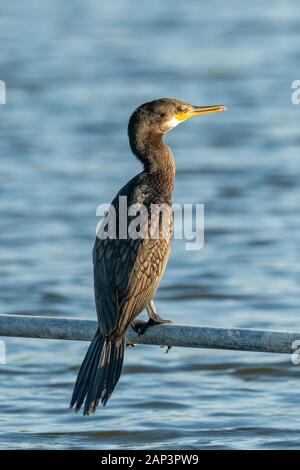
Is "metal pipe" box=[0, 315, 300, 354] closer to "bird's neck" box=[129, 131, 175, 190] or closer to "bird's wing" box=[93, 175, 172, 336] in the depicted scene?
"bird's wing" box=[93, 175, 172, 336]

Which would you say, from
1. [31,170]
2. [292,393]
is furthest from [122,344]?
[31,170]

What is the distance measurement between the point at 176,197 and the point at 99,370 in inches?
338

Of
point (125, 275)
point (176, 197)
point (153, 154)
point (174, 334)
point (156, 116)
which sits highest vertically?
point (176, 197)

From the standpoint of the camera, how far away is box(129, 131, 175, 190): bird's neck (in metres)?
7.36

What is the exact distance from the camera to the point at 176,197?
15.0m

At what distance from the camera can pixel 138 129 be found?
7441mm

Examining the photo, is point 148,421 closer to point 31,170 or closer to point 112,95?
point 31,170

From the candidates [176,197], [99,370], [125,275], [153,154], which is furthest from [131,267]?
[176,197]

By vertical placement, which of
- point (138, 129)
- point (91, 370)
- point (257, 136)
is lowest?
point (91, 370)

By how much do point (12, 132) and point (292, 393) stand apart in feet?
34.7

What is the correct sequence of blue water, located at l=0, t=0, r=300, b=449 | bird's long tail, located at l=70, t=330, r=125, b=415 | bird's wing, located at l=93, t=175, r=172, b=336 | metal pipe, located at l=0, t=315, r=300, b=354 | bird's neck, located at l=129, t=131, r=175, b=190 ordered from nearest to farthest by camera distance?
1. metal pipe, located at l=0, t=315, r=300, b=354
2. bird's long tail, located at l=70, t=330, r=125, b=415
3. bird's wing, located at l=93, t=175, r=172, b=336
4. bird's neck, located at l=129, t=131, r=175, b=190
5. blue water, located at l=0, t=0, r=300, b=449

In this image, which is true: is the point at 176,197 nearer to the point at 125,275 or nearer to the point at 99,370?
the point at 125,275

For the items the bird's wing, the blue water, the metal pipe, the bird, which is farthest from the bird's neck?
the blue water

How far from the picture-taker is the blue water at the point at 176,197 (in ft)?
28.6
